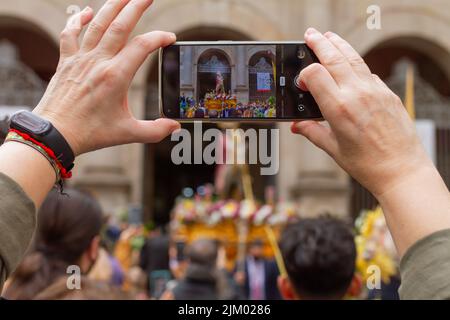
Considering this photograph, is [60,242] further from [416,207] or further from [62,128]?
[416,207]

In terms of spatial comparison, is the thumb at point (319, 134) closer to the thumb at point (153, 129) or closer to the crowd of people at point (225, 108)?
the crowd of people at point (225, 108)

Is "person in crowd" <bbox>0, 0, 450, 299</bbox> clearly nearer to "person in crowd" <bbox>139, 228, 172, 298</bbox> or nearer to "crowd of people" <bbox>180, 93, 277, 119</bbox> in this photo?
"crowd of people" <bbox>180, 93, 277, 119</bbox>

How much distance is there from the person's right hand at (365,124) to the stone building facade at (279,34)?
40.1 ft

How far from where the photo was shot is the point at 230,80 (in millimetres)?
1573

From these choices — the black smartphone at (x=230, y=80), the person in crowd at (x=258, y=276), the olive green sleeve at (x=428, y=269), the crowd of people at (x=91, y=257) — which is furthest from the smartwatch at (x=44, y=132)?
the person in crowd at (x=258, y=276)

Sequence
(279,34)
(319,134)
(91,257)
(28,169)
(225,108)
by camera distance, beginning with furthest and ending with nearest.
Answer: (279,34) < (91,257) < (225,108) < (319,134) < (28,169)

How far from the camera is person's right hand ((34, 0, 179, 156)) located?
1.28 m

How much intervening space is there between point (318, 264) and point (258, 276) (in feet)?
17.8

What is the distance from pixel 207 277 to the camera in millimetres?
4152

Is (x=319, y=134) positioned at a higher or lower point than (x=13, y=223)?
higher

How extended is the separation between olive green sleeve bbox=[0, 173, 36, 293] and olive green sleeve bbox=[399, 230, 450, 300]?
0.62 meters

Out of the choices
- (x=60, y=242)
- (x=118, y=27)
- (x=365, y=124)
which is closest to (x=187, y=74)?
(x=118, y=27)
